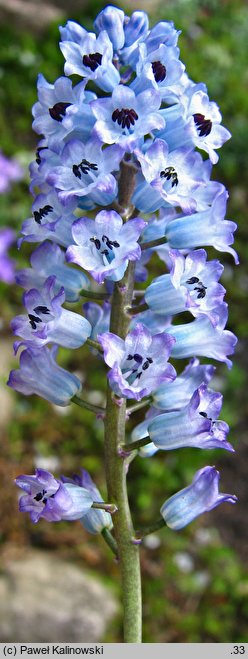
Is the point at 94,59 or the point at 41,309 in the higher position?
the point at 94,59

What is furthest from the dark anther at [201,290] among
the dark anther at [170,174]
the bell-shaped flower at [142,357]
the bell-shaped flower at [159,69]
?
the bell-shaped flower at [159,69]

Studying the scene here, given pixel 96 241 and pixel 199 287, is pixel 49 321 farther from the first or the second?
pixel 199 287

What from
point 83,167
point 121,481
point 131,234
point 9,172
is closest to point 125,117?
point 83,167

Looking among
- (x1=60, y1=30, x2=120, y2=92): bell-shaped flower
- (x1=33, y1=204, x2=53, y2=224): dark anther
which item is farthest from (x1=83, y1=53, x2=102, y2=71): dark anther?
(x1=33, y1=204, x2=53, y2=224): dark anther

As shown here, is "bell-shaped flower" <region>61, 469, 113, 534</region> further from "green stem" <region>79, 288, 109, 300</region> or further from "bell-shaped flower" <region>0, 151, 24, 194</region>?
"bell-shaped flower" <region>0, 151, 24, 194</region>

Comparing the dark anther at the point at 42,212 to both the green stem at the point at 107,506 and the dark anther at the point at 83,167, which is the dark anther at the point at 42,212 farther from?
the green stem at the point at 107,506

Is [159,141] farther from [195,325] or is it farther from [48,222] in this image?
[195,325]
